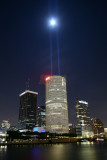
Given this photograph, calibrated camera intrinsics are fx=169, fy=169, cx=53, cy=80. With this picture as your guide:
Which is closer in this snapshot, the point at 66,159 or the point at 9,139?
the point at 66,159

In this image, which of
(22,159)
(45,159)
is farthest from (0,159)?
(45,159)

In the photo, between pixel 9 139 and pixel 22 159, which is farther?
pixel 9 139

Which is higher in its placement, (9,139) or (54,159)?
(54,159)

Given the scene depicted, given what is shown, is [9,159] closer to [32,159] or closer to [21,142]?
[32,159]

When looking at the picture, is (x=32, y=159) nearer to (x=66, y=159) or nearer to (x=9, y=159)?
(x=9, y=159)

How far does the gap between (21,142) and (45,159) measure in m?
143

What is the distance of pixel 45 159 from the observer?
2464 inches

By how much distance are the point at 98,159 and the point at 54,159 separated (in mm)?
16328

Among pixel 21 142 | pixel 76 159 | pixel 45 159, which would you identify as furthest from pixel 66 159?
pixel 21 142

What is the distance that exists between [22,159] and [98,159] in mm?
28140

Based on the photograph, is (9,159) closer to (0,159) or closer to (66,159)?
(0,159)

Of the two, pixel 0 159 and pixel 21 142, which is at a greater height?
pixel 0 159

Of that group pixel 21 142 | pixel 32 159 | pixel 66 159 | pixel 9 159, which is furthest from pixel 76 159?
pixel 21 142

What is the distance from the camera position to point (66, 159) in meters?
61.6
